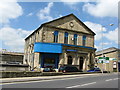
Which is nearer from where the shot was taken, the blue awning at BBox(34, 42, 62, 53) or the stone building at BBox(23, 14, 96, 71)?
the blue awning at BBox(34, 42, 62, 53)

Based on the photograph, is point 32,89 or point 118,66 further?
point 118,66

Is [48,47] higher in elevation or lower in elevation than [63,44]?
lower

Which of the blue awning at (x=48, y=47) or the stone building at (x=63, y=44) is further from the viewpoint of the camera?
the stone building at (x=63, y=44)

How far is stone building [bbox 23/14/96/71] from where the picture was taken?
35.8m

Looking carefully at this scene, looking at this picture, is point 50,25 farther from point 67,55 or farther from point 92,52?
point 92,52

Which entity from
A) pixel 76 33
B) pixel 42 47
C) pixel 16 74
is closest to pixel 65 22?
pixel 76 33

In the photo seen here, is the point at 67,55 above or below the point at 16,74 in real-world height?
above

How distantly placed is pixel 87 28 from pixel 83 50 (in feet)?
21.2

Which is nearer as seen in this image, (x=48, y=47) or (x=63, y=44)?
(x=48, y=47)

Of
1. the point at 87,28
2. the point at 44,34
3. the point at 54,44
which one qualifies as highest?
the point at 87,28

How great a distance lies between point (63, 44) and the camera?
123 feet

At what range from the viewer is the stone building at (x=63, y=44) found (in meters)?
35.8

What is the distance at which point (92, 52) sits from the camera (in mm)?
43688

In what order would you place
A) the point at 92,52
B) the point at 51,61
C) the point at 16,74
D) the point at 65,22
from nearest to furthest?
the point at 16,74 → the point at 51,61 → the point at 65,22 → the point at 92,52
